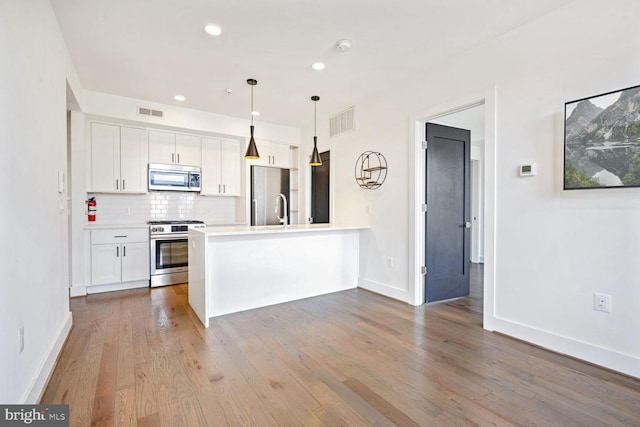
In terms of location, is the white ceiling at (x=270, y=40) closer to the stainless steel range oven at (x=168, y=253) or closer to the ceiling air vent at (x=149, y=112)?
the ceiling air vent at (x=149, y=112)

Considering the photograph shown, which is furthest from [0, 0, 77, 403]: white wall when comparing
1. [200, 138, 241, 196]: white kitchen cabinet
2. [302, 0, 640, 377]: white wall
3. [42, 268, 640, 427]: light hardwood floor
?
[302, 0, 640, 377]: white wall

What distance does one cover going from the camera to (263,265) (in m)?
3.50

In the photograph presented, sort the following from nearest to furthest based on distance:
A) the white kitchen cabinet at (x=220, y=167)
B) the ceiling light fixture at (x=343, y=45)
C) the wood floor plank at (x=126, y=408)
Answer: the wood floor plank at (x=126, y=408) < the ceiling light fixture at (x=343, y=45) < the white kitchen cabinet at (x=220, y=167)

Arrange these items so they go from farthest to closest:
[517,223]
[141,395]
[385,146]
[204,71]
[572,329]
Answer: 1. [385,146]
2. [204,71]
3. [517,223]
4. [572,329]
5. [141,395]

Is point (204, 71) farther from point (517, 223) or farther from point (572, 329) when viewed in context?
point (572, 329)

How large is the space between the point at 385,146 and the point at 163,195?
148 inches

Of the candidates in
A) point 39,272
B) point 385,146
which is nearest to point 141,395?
point 39,272

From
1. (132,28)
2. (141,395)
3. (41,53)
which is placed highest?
(132,28)

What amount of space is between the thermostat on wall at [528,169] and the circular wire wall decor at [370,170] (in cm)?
164

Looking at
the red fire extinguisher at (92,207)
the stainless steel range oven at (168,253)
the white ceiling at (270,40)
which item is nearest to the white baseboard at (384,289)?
the stainless steel range oven at (168,253)

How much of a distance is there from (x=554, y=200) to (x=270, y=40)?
285 cm

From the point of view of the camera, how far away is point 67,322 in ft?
9.12

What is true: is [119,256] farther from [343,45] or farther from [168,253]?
[343,45]

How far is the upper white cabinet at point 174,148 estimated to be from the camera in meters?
4.78
